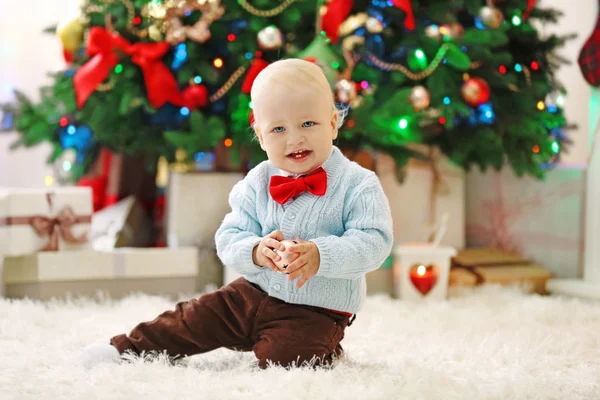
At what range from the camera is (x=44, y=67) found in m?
2.57

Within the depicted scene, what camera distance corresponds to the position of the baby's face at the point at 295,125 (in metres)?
1.02

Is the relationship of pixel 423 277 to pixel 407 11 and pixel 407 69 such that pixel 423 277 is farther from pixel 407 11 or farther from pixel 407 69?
pixel 407 11

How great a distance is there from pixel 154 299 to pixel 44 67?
54.7 inches

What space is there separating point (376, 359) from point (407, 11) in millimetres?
971

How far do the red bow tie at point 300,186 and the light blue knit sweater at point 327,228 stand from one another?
0.02 meters

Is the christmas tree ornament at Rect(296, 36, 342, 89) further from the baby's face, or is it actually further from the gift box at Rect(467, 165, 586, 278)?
the gift box at Rect(467, 165, 586, 278)

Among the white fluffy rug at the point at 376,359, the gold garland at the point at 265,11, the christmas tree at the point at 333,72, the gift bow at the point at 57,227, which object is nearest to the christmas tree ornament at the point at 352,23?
the christmas tree at the point at 333,72

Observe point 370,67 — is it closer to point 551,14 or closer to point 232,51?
point 232,51

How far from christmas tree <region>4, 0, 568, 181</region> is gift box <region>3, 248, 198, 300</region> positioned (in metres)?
0.30

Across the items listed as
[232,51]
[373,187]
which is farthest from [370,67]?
[373,187]

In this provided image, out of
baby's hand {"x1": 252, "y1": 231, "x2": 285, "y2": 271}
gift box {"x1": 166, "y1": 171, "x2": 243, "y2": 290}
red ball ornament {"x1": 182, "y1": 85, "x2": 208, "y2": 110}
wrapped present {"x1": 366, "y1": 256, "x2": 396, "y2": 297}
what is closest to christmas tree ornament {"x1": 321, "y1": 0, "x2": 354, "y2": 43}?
red ball ornament {"x1": 182, "y1": 85, "x2": 208, "y2": 110}

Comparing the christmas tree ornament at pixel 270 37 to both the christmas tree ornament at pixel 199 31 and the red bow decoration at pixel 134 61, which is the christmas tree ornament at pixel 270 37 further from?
the red bow decoration at pixel 134 61

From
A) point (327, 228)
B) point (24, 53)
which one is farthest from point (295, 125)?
point (24, 53)

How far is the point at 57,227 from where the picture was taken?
1677mm
